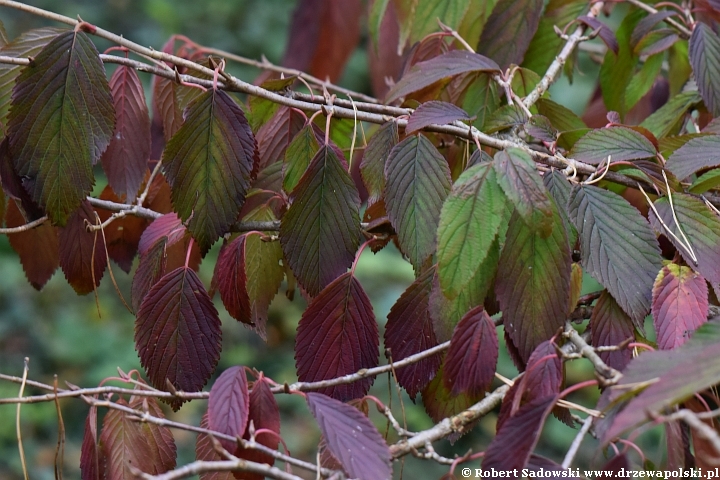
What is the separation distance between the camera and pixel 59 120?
637 mm

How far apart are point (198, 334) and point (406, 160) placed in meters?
0.26

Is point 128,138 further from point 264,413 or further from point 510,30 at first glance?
point 510,30

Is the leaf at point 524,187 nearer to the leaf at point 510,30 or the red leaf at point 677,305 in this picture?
the red leaf at point 677,305

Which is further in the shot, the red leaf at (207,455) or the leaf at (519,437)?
the red leaf at (207,455)

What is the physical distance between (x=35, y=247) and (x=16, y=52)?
239mm

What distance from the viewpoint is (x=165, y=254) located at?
71cm

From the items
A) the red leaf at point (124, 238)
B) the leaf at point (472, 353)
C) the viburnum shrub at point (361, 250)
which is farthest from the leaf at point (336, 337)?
the red leaf at point (124, 238)

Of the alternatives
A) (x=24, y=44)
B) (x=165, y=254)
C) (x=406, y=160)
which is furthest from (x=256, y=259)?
(x=24, y=44)

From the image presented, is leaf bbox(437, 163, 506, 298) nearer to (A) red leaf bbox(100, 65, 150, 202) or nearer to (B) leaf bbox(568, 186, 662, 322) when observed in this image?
(B) leaf bbox(568, 186, 662, 322)

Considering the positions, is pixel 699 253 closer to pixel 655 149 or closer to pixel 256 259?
pixel 655 149

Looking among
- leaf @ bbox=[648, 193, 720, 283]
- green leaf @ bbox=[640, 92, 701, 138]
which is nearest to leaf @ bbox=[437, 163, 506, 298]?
leaf @ bbox=[648, 193, 720, 283]

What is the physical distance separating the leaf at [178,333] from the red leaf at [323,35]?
1.69 ft

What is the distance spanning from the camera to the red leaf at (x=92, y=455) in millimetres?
611

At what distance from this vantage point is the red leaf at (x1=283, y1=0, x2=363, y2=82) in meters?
1.00
